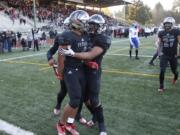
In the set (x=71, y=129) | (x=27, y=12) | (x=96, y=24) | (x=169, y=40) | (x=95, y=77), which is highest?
(x=27, y=12)

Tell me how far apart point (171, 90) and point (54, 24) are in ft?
97.5

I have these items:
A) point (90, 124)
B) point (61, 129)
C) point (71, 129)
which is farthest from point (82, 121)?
point (61, 129)

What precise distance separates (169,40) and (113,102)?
194 cm

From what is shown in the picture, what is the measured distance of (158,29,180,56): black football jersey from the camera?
7.65 metres

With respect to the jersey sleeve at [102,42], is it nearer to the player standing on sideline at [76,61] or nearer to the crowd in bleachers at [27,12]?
the player standing on sideline at [76,61]

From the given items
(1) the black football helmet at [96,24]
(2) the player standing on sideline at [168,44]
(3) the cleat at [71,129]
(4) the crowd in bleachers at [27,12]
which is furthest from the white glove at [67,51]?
(4) the crowd in bleachers at [27,12]

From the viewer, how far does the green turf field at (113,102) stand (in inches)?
213

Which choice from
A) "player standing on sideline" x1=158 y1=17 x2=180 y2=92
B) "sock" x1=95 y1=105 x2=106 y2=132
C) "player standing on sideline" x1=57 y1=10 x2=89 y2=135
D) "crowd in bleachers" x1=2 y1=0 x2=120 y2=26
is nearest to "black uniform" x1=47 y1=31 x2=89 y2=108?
"player standing on sideline" x1=57 y1=10 x2=89 y2=135

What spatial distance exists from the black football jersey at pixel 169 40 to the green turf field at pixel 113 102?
917 mm

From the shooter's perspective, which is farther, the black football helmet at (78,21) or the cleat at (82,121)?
the cleat at (82,121)

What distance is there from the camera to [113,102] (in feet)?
22.8

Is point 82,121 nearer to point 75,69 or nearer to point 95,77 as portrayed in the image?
point 95,77

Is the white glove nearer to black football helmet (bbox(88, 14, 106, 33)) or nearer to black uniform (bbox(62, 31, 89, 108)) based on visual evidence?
black uniform (bbox(62, 31, 89, 108))

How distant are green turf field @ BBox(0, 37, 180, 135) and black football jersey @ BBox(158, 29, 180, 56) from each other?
917 mm
